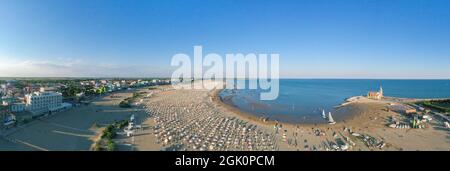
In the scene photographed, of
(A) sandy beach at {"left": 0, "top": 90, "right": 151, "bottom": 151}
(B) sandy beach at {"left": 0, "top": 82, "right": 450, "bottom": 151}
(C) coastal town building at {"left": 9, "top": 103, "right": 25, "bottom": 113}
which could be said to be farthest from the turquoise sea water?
(C) coastal town building at {"left": 9, "top": 103, "right": 25, "bottom": 113}

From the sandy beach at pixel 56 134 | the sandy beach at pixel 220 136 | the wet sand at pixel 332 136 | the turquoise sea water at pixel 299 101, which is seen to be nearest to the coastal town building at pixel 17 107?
the sandy beach at pixel 56 134


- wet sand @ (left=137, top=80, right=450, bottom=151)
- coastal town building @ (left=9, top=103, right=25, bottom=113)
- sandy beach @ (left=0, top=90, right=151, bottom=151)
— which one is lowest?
wet sand @ (left=137, top=80, right=450, bottom=151)

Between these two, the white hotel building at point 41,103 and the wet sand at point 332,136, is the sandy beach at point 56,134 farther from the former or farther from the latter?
the white hotel building at point 41,103

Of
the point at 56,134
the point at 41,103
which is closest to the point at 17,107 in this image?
the point at 41,103

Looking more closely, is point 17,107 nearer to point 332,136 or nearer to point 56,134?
point 56,134

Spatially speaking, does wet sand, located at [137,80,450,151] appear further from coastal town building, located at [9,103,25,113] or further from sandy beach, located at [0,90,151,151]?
coastal town building, located at [9,103,25,113]
